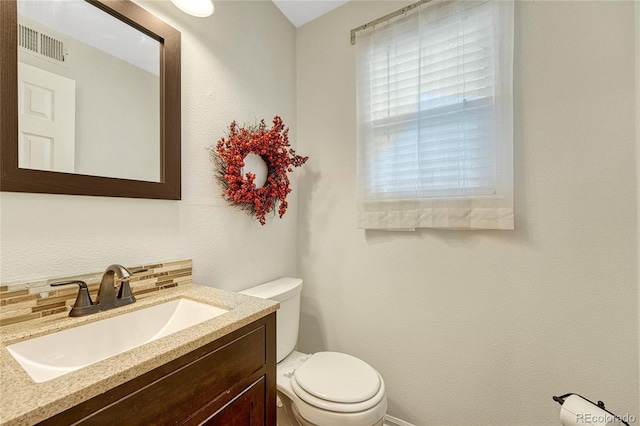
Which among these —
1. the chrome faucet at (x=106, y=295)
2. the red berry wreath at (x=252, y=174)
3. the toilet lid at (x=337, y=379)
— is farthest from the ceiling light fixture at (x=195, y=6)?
the toilet lid at (x=337, y=379)

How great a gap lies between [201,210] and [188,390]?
2.58 feet

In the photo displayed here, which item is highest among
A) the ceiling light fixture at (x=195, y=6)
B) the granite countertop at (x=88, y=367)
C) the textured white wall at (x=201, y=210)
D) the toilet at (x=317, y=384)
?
the ceiling light fixture at (x=195, y=6)

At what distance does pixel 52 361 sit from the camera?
72 cm

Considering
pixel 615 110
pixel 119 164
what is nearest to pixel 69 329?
pixel 119 164

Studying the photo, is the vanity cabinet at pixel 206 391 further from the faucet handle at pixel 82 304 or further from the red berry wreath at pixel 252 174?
the red berry wreath at pixel 252 174

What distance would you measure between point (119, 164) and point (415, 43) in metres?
1.48

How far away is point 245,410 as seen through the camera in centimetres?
83

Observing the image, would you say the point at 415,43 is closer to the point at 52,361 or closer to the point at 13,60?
the point at 13,60

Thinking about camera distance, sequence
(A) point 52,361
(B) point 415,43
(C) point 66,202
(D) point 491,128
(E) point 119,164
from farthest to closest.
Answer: (B) point 415,43
(D) point 491,128
(E) point 119,164
(C) point 66,202
(A) point 52,361

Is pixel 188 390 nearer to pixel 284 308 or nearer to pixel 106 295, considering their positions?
pixel 106 295

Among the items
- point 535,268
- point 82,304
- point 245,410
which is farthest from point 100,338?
point 535,268

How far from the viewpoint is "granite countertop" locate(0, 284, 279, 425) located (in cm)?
45

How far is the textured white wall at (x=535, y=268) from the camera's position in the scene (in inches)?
41.9

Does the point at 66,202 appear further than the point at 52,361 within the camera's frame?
Yes
